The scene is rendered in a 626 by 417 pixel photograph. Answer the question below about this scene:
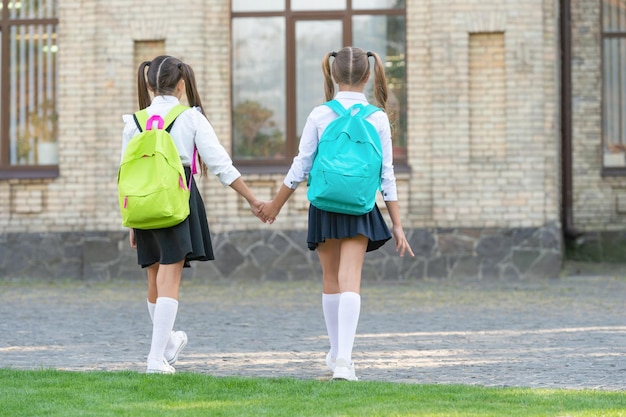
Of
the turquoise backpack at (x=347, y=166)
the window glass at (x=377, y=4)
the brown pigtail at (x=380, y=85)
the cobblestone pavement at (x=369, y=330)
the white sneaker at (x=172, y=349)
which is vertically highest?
the window glass at (x=377, y=4)

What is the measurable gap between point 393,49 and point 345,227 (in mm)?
9087

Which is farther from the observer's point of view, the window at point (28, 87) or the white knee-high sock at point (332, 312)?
the window at point (28, 87)

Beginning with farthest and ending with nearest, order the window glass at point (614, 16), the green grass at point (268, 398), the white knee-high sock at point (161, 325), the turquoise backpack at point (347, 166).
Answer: the window glass at point (614, 16)
the white knee-high sock at point (161, 325)
the turquoise backpack at point (347, 166)
the green grass at point (268, 398)

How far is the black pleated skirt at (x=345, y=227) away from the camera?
6.81 metres

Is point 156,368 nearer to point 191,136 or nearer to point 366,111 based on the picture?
point 191,136

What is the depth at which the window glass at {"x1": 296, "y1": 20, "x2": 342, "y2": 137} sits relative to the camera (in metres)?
15.8

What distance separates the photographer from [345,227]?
6809 mm

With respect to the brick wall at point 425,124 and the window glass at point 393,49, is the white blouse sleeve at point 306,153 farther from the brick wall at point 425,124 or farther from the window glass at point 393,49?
the window glass at point 393,49

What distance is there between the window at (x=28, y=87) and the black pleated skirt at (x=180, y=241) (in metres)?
9.17

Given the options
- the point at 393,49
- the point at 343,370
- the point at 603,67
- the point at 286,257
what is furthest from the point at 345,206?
the point at 603,67

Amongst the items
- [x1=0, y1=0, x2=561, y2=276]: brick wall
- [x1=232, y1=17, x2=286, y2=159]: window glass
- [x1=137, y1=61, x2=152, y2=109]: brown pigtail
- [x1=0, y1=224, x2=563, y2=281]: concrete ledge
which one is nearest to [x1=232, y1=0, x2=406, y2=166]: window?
[x1=232, y1=17, x2=286, y2=159]: window glass

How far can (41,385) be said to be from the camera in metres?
6.54

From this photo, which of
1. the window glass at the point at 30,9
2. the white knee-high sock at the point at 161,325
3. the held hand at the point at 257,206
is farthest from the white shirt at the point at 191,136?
the window glass at the point at 30,9

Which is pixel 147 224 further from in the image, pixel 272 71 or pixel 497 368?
pixel 272 71
